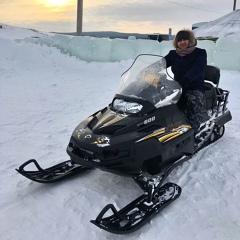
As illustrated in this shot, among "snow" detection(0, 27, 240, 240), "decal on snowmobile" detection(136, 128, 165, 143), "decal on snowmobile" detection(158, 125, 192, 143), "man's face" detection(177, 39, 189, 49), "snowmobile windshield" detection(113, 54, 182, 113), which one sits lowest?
"snow" detection(0, 27, 240, 240)

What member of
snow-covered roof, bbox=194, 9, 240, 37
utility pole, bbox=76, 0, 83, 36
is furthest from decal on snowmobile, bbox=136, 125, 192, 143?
snow-covered roof, bbox=194, 9, 240, 37

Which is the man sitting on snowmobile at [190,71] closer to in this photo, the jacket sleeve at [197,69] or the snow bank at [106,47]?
the jacket sleeve at [197,69]

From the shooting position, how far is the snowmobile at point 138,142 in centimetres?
257

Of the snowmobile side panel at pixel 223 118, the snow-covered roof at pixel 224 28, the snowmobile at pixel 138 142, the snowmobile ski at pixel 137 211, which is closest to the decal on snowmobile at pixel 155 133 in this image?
the snowmobile at pixel 138 142

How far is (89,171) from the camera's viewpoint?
10.9 ft

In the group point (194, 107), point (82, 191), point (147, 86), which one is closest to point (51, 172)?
point (82, 191)

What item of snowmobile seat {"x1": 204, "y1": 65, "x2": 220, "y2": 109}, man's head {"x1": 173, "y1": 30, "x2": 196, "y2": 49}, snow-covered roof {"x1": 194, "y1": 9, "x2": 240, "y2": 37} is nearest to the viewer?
man's head {"x1": 173, "y1": 30, "x2": 196, "y2": 49}

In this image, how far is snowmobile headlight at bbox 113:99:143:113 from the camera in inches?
110

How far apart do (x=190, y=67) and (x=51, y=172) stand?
190 centimetres

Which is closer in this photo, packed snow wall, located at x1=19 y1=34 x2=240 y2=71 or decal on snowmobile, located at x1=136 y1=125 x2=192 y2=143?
decal on snowmobile, located at x1=136 y1=125 x2=192 y2=143

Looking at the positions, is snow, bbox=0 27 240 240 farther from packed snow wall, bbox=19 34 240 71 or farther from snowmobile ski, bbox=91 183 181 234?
packed snow wall, bbox=19 34 240 71

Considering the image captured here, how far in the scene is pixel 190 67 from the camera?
11.6 ft

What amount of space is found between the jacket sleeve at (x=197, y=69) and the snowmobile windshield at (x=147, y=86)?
24cm

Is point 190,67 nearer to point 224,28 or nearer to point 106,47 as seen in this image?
point 106,47
